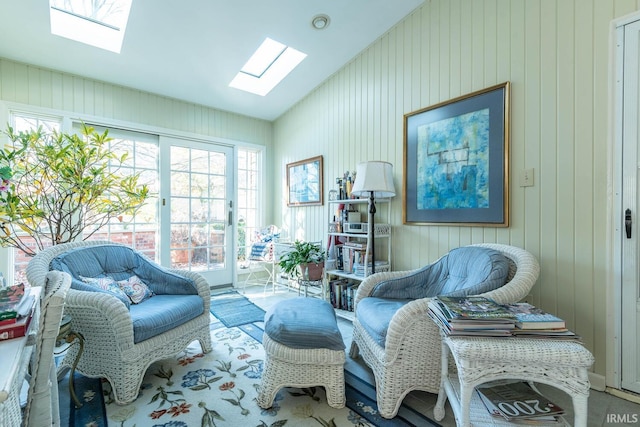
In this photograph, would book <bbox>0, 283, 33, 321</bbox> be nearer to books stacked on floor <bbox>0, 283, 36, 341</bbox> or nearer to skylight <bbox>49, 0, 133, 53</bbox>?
books stacked on floor <bbox>0, 283, 36, 341</bbox>

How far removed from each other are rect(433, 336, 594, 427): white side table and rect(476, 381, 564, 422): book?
6cm

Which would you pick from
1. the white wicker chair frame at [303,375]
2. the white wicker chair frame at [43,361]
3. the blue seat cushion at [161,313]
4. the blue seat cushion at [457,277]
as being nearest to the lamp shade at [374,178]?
the blue seat cushion at [457,277]

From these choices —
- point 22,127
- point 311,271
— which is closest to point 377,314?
point 311,271

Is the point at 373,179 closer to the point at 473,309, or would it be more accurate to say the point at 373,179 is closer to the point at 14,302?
the point at 473,309

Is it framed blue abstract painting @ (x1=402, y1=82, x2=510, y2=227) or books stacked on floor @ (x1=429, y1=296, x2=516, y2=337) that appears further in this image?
framed blue abstract painting @ (x1=402, y1=82, x2=510, y2=227)

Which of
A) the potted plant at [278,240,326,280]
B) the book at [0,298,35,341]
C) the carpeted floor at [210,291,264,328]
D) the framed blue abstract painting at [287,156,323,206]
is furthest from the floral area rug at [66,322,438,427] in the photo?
the framed blue abstract painting at [287,156,323,206]

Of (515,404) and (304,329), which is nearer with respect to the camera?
(515,404)

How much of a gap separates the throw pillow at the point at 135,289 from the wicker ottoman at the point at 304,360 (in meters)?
1.14

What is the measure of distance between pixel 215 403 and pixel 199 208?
2.80 m

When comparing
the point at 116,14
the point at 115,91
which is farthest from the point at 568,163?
the point at 115,91

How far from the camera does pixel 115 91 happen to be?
329 cm

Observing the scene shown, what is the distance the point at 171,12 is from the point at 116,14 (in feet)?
2.15

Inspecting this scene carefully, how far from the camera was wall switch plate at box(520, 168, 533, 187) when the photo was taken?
1988 millimetres

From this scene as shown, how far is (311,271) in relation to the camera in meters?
3.03
